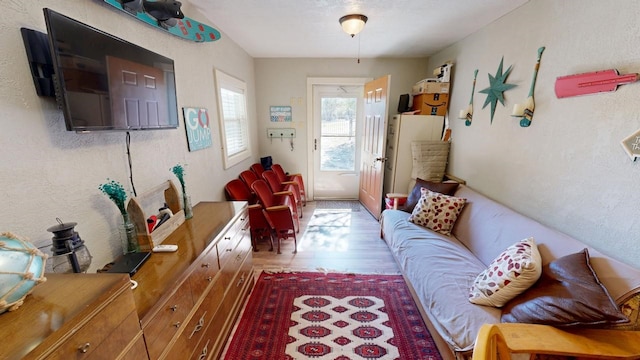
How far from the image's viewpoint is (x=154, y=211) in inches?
62.4

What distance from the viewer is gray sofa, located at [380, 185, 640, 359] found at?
4.15ft

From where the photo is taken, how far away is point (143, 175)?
1495 millimetres

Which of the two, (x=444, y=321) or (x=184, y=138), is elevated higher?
(x=184, y=138)

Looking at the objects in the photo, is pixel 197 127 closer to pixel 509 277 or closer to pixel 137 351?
pixel 137 351

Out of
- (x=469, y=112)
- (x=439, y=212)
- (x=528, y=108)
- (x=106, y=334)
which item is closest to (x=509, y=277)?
(x=439, y=212)

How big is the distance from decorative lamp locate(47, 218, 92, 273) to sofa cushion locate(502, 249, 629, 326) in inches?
78.6

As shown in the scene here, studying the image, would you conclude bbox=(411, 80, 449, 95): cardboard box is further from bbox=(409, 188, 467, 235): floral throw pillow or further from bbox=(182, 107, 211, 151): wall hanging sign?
bbox=(182, 107, 211, 151): wall hanging sign

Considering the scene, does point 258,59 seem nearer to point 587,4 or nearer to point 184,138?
point 184,138

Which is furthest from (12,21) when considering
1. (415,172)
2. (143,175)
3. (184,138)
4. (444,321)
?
(415,172)

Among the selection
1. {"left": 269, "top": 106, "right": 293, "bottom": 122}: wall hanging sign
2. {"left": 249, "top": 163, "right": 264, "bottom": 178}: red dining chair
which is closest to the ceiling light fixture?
{"left": 269, "top": 106, "right": 293, "bottom": 122}: wall hanging sign

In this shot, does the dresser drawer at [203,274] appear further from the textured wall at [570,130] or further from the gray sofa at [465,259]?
the textured wall at [570,130]

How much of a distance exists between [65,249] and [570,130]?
2.70 m

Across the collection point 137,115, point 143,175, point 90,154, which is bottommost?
point 143,175

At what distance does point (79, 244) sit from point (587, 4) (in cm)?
292
